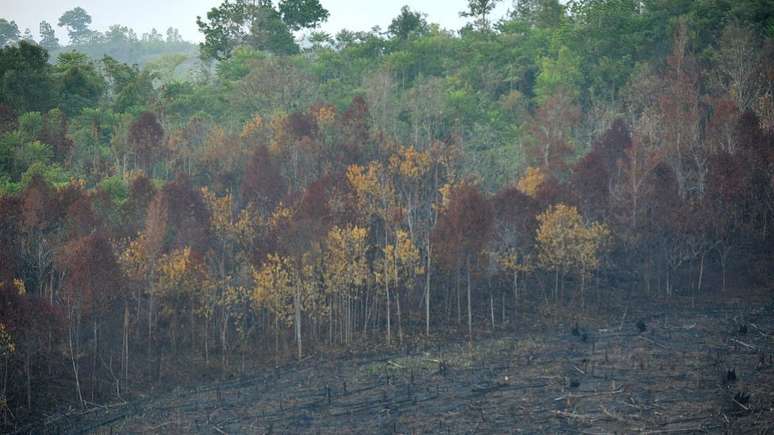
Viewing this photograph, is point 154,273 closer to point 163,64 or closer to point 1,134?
point 1,134

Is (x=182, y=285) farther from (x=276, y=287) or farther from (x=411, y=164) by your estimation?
(x=411, y=164)

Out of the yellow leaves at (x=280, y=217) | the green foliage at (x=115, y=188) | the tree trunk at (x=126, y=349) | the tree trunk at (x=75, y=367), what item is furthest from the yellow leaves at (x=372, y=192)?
the tree trunk at (x=75, y=367)

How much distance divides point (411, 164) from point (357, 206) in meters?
5.69

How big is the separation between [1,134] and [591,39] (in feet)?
174

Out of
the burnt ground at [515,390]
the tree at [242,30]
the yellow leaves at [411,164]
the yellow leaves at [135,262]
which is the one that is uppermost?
the tree at [242,30]

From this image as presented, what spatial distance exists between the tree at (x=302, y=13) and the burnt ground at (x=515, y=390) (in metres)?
63.0

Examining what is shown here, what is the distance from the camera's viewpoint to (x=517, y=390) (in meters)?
Answer: 38.0

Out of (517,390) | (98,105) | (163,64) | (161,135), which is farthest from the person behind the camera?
(163,64)

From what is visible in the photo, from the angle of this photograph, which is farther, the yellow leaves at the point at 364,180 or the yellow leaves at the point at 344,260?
the yellow leaves at the point at 364,180

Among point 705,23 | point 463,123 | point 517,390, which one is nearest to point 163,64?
point 463,123

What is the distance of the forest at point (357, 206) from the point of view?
47.1 metres

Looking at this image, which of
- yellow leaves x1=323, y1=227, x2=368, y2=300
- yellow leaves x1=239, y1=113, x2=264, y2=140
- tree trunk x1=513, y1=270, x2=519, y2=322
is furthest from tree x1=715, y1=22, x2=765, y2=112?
yellow leaves x1=239, y1=113, x2=264, y2=140

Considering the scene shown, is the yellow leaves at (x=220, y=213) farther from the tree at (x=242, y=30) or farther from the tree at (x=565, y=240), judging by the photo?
the tree at (x=242, y=30)

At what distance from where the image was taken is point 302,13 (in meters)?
103
